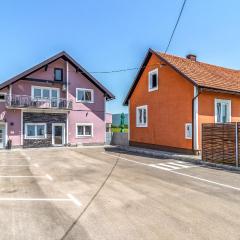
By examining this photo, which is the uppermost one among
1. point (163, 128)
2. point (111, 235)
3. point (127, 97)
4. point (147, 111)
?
point (127, 97)

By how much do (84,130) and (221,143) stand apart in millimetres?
15502

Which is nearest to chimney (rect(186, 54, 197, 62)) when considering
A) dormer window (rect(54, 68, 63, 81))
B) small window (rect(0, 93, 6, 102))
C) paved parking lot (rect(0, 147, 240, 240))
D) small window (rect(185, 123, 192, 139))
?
small window (rect(185, 123, 192, 139))

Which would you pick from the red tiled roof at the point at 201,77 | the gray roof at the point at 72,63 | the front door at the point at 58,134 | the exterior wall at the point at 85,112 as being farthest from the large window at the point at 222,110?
the front door at the point at 58,134

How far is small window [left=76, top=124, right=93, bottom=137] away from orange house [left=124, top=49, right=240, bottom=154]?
18.1ft

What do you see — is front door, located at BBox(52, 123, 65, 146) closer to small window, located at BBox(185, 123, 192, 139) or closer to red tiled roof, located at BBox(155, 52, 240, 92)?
red tiled roof, located at BBox(155, 52, 240, 92)

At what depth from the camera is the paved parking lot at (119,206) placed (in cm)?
482

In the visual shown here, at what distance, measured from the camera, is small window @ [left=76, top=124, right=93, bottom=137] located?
2552 centimetres

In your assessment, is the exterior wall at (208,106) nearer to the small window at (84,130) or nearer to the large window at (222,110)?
the large window at (222,110)

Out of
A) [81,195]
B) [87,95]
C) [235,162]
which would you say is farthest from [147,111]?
[81,195]

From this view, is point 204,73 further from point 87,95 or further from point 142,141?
point 87,95

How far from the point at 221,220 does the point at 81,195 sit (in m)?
3.73

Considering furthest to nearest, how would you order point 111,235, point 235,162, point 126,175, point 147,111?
point 147,111
point 235,162
point 126,175
point 111,235

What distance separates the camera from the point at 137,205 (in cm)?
639

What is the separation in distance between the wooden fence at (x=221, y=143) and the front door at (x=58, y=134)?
1467cm
